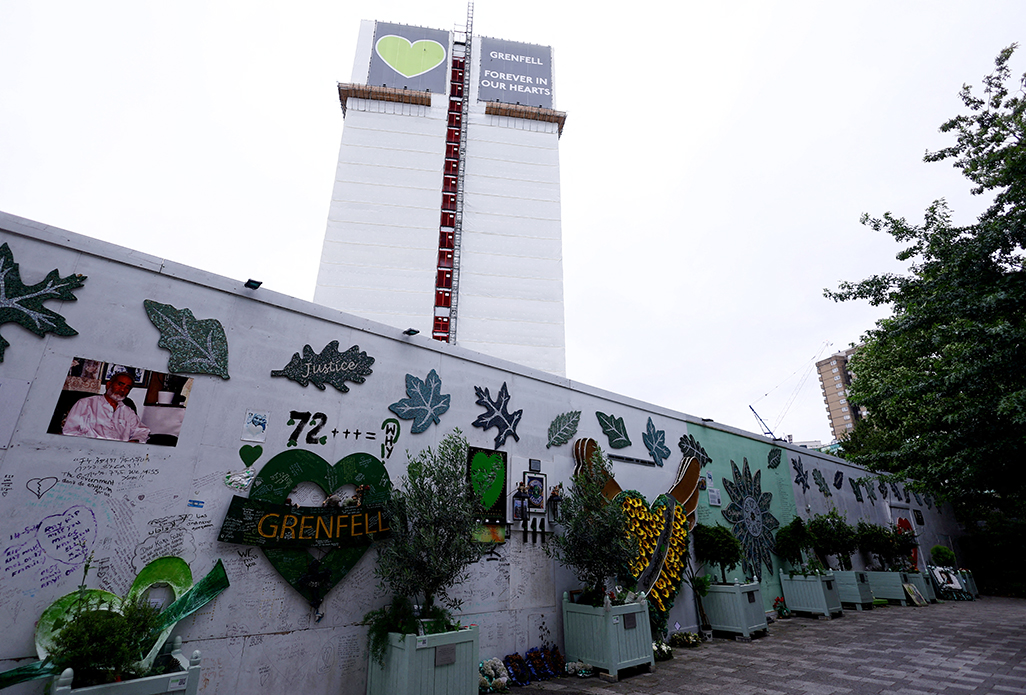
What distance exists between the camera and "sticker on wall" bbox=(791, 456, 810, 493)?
15.7 meters

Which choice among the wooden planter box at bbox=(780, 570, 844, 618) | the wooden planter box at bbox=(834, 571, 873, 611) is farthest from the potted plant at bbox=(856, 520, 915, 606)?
the wooden planter box at bbox=(780, 570, 844, 618)

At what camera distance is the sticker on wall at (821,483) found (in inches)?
651

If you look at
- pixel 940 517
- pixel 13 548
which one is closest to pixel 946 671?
pixel 13 548

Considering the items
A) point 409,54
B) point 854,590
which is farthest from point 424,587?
point 409,54

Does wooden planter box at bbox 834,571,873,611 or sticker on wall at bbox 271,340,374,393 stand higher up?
sticker on wall at bbox 271,340,374,393

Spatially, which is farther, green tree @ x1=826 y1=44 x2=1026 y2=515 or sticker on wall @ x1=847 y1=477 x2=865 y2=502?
sticker on wall @ x1=847 y1=477 x2=865 y2=502

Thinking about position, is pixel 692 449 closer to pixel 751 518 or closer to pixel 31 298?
pixel 751 518

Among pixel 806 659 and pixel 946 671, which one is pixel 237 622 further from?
pixel 946 671

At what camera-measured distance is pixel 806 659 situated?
819cm

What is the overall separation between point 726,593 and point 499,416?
22.3ft

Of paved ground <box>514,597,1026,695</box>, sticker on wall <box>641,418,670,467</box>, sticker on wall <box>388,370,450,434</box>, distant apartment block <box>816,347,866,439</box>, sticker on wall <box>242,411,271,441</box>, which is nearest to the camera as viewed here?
sticker on wall <box>242,411,271,441</box>

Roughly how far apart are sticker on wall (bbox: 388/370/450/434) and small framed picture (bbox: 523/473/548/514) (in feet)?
6.87

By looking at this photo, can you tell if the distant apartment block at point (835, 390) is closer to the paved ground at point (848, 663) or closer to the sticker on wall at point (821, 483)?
the sticker on wall at point (821, 483)

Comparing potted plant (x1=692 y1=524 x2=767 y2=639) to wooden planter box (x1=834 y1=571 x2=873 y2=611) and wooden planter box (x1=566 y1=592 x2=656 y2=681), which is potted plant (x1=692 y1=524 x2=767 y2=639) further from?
wooden planter box (x1=834 y1=571 x2=873 y2=611)
